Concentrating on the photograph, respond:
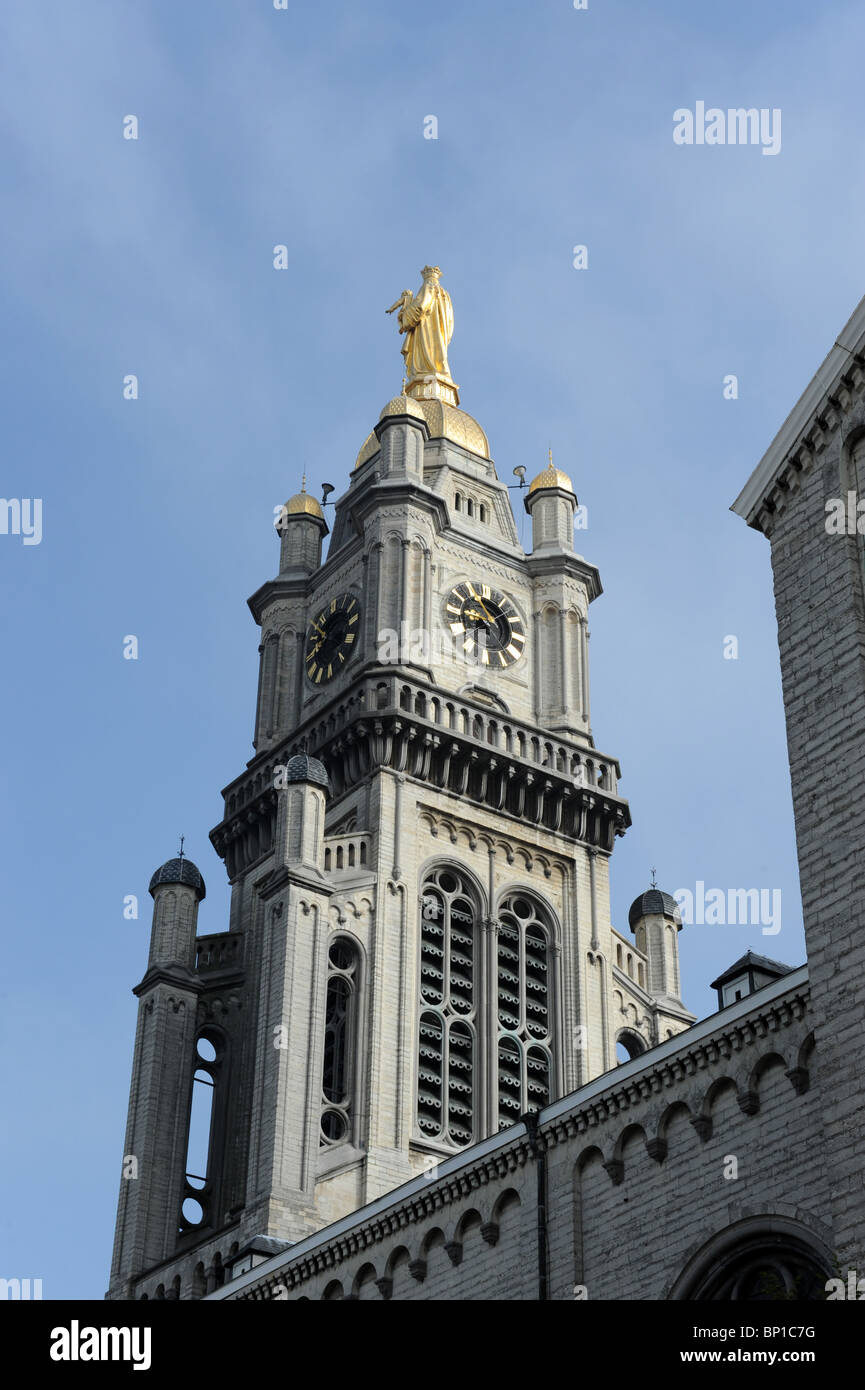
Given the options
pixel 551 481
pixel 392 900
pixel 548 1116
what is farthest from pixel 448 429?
pixel 548 1116

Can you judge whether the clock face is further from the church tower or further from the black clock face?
the black clock face

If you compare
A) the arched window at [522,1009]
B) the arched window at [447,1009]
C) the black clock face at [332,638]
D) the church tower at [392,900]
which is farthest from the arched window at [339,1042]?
the black clock face at [332,638]

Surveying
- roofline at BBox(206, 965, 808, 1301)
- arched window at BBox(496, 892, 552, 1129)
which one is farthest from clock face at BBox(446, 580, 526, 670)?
roofline at BBox(206, 965, 808, 1301)

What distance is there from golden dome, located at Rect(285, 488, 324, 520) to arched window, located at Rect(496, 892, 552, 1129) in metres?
22.1

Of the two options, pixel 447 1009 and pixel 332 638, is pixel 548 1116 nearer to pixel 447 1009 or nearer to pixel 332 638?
pixel 447 1009

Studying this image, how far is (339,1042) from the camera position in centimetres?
6775

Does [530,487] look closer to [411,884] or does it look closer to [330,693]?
[330,693]

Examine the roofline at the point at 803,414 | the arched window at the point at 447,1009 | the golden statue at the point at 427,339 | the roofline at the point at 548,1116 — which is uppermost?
the golden statue at the point at 427,339

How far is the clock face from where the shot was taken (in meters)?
78.5

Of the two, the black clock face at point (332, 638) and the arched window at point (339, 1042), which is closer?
the arched window at point (339, 1042)

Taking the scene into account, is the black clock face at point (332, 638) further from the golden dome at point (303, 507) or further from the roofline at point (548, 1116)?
the roofline at point (548, 1116)

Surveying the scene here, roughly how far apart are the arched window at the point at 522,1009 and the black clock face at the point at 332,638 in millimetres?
11710

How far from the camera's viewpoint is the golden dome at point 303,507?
3452 inches

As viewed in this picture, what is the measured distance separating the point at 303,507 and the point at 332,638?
10.4 meters
